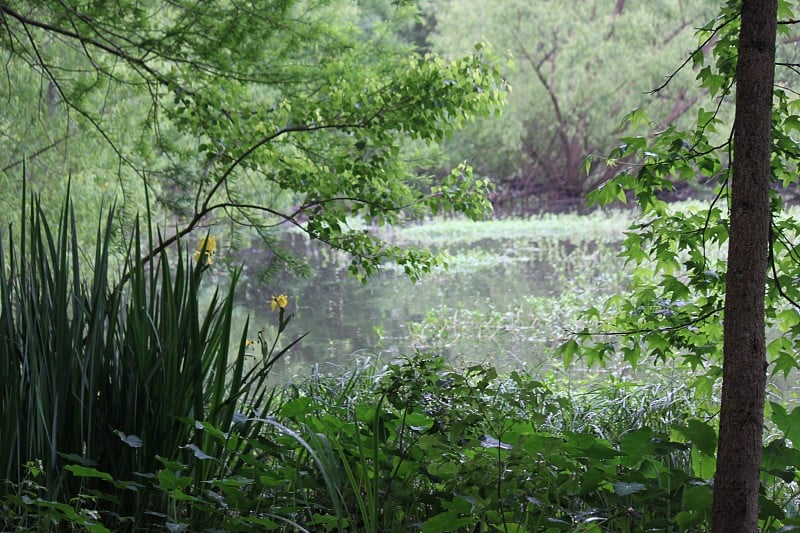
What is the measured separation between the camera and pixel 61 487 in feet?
5.68

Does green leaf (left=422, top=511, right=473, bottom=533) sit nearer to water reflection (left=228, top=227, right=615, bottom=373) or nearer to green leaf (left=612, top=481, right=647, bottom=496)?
green leaf (left=612, top=481, right=647, bottom=496)

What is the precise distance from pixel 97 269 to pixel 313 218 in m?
1.74

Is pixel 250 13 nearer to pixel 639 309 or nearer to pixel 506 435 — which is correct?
pixel 639 309

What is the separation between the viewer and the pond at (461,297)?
24.8ft

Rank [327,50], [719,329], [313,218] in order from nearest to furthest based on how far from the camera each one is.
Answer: [719,329] → [313,218] → [327,50]

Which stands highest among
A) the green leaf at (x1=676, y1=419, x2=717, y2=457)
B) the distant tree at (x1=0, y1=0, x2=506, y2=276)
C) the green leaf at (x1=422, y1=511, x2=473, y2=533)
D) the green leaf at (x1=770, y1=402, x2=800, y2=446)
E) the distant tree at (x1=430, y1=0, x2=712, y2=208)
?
the distant tree at (x1=430, y1=0, x2=712, y2=208)

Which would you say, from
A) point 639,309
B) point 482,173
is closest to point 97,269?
point 639,309

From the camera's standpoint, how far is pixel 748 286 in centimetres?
151

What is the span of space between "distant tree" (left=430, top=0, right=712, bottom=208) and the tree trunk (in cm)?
1505

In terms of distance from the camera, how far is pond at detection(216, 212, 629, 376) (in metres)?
7.56

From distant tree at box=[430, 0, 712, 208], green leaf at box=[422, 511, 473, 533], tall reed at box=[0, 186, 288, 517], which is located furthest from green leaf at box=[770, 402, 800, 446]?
distant tree at box=[430, 0, 712, 208]

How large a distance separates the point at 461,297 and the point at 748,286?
844 centimetres

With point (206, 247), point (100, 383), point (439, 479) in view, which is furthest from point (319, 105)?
point (439, 479)

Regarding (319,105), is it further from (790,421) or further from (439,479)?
(790,421)
